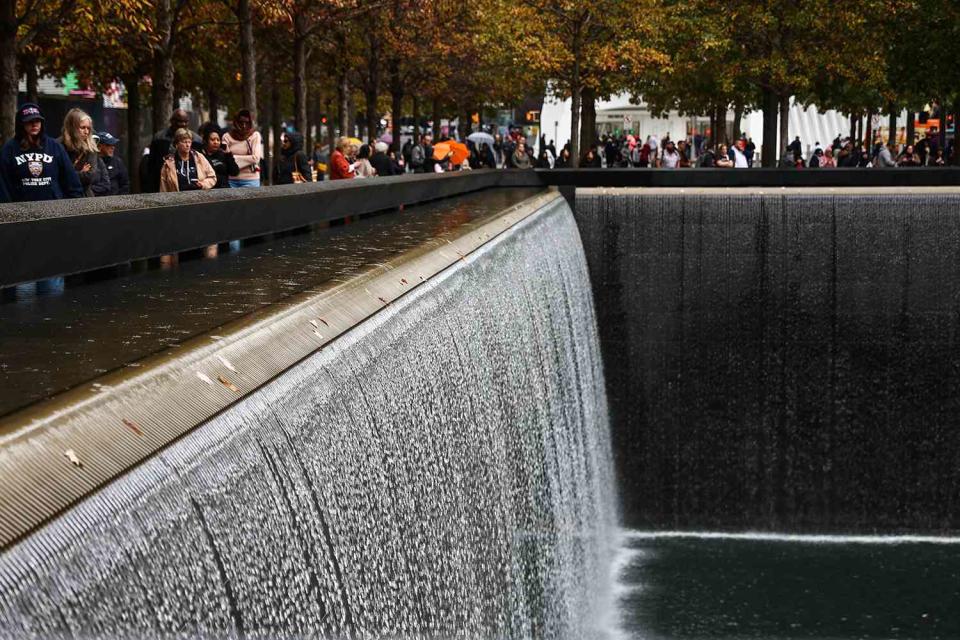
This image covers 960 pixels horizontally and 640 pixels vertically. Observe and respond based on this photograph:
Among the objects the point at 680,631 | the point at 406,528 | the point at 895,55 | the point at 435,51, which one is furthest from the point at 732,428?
the point at 435,51

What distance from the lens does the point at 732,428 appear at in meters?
14.6

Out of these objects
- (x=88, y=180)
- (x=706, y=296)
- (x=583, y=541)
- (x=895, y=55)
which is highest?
(x=895, y=55)

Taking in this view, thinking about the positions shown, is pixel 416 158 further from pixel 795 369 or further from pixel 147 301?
pixel 147 301

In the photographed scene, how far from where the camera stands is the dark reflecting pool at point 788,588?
37.2 ft

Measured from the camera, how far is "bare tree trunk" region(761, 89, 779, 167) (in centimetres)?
3478

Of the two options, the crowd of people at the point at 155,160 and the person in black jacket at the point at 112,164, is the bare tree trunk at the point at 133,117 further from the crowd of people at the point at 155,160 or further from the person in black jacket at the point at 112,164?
the person in black jacket at the point at 112,164

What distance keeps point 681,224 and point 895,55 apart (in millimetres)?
19137

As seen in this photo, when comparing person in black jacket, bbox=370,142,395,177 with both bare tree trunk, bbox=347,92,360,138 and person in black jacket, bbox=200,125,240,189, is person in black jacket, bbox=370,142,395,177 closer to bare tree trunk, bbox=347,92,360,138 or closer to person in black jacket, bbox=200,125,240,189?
person in black jacket, bbox=200,125,240,189

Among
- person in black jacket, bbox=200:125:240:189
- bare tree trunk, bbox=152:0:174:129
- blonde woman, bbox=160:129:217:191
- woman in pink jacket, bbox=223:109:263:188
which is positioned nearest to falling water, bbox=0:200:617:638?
blonde woman, bbox=160:129:217:191

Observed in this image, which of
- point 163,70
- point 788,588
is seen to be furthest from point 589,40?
point 788,588

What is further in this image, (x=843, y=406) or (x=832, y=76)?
(x=832, y=76)

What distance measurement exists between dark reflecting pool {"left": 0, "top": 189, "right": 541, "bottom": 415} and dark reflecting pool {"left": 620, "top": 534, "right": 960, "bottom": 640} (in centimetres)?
421

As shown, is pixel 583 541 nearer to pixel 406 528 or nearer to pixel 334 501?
pixel 406 528

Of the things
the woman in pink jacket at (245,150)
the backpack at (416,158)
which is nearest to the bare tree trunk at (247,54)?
the woman in pink jacket at (245,150)
